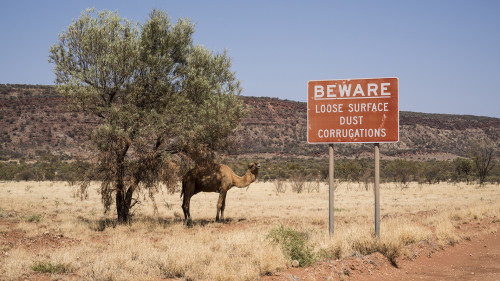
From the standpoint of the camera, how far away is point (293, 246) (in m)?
9.67

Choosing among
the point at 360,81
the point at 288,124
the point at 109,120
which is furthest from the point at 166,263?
the point at 288,124

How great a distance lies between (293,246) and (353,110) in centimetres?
428

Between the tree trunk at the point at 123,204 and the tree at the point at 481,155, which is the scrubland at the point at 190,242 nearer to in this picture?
the tree trunk at the point at 123,204

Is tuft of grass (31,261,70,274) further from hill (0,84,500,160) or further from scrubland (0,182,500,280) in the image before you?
hill (0,84,500,160)

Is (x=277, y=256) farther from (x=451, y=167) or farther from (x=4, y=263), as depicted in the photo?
(x=451, y=167)

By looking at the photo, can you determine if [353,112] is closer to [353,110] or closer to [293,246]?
[353,110]

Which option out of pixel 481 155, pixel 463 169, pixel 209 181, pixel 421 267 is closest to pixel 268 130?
pixel 463 169

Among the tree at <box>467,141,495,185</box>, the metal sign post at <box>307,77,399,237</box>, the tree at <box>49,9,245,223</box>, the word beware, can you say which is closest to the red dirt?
the metal sign post at <box>307,77,399,237</box>

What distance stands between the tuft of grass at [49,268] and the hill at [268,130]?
168ft

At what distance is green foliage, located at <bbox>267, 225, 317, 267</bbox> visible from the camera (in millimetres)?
9266

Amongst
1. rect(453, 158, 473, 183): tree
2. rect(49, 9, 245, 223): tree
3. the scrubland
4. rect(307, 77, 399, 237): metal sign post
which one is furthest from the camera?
rect(453, 158, 473, 183): tree

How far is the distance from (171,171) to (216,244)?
4.52 m

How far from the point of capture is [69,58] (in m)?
15.8

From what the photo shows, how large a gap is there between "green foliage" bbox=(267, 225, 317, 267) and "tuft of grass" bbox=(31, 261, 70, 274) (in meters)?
4.33
